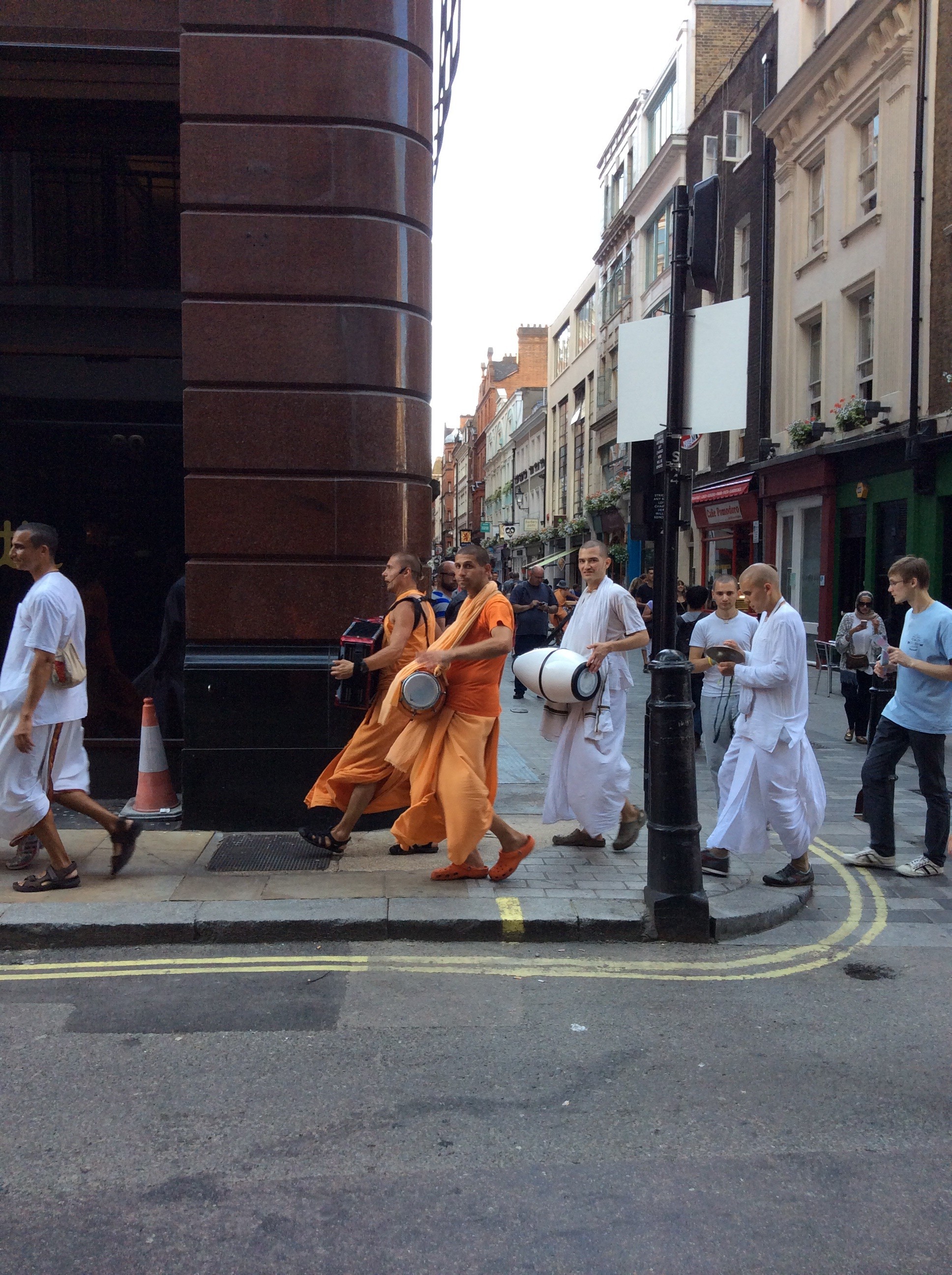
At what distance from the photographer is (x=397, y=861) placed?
20.3ft

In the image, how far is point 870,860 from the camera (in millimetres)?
6391

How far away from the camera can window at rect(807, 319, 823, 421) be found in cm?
2241

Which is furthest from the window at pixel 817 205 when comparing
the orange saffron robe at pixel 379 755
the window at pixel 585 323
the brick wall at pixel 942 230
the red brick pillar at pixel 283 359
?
the window at pixel 585 323

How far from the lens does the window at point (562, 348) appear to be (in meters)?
52.0

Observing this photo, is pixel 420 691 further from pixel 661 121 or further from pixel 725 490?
pixel 661 121

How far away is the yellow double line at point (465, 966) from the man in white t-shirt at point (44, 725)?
911 mm

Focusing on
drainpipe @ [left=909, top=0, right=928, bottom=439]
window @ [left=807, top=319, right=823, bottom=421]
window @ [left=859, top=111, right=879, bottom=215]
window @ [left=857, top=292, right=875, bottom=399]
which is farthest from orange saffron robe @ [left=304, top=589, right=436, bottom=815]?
window @ [left=807, top=319, right=823, bottom=421]

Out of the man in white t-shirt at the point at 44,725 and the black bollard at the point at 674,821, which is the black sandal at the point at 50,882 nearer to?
the man in white t-shirt at the point at 44,725

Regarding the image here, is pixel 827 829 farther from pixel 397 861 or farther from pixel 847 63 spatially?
pixel 847 63

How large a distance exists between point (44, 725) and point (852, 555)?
61.7 feet

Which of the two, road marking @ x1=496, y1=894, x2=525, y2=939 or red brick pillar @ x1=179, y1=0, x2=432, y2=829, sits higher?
red brick pillar @ x1=179, y1=0, x2=432, y2=829

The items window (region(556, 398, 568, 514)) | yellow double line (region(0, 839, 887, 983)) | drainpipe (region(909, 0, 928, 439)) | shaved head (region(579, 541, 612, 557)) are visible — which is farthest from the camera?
window (region(556, 398, 568, 514))

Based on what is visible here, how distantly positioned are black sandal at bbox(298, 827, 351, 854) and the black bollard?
1.89m

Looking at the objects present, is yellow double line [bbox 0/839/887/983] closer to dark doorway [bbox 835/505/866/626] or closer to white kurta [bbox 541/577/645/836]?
white kurta [bbox 541/577/645/836]
